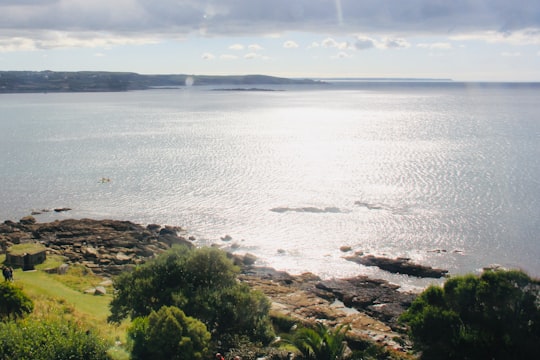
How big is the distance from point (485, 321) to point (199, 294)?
1201cm

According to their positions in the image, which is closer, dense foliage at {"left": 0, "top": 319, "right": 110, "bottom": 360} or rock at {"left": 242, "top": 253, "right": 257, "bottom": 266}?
dense foliage at {"left": 0, "top": 319, "right": 110, "bottom": 360}

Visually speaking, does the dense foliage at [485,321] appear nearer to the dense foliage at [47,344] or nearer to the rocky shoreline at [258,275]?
the rocky shoreline at [258,275]

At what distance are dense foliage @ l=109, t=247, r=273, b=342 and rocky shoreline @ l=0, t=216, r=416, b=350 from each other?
23.0 feet

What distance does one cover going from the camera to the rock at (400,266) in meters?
43.0

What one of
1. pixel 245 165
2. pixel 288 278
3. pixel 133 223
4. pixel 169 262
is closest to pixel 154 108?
pixel 245 165

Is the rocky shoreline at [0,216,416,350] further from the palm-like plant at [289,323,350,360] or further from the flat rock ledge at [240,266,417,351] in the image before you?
the palm-like plant at [289,323,350,360]

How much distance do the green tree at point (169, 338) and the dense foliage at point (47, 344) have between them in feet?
4.81

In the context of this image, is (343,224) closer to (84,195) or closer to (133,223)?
(133,223)

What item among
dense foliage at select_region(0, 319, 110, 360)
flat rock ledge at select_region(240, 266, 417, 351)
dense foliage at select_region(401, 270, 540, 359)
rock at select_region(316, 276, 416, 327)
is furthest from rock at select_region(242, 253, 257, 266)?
dense foliage at select_region(0, 319, 110, 360)

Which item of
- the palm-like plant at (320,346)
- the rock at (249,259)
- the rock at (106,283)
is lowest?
the rock at (249,259)

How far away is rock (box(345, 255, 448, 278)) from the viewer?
43.0 meters

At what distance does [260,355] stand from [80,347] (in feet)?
23.5

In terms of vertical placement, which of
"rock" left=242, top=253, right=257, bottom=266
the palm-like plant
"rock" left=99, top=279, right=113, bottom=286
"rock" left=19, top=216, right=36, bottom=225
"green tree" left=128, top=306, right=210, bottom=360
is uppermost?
"green tree" left=128, top=306, right=210, bottom=360

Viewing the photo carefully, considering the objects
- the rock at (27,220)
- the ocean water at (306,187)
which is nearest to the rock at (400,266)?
the ocean water at (306,187)
